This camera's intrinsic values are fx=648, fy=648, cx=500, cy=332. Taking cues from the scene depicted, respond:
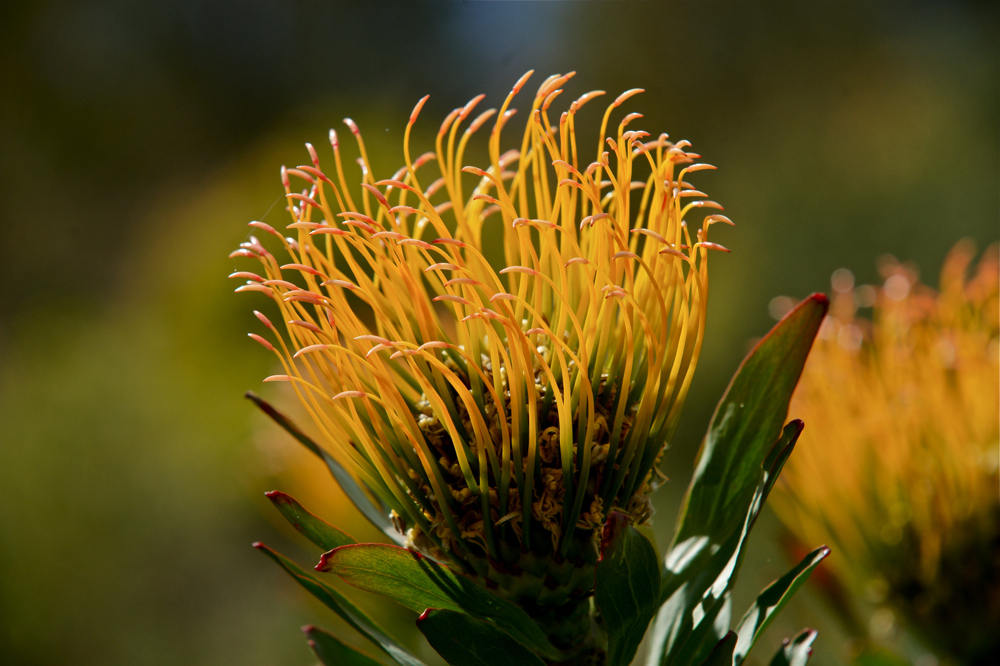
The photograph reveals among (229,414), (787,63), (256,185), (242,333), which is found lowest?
(229,414)

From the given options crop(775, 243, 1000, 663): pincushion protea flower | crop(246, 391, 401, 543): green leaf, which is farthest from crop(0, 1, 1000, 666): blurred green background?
crop(246, 391, 401, 543): green leaf

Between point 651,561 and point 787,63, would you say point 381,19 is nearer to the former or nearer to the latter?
point 787,63

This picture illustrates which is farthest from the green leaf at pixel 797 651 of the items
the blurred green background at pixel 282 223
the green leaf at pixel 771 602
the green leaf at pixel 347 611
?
the blurred green background at pixel 282 223

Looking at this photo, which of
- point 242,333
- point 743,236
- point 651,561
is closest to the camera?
point 651,561

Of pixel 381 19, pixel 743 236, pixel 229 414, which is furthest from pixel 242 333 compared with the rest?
pixel 381 19

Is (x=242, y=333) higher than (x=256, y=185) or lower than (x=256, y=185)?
lower

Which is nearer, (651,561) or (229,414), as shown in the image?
(651,561)

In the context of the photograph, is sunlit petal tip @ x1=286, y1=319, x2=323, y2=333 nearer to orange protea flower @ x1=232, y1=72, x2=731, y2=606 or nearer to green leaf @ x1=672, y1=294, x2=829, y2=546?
orange protea flower @ x1=232, y1=72, x2=731, y2=606
